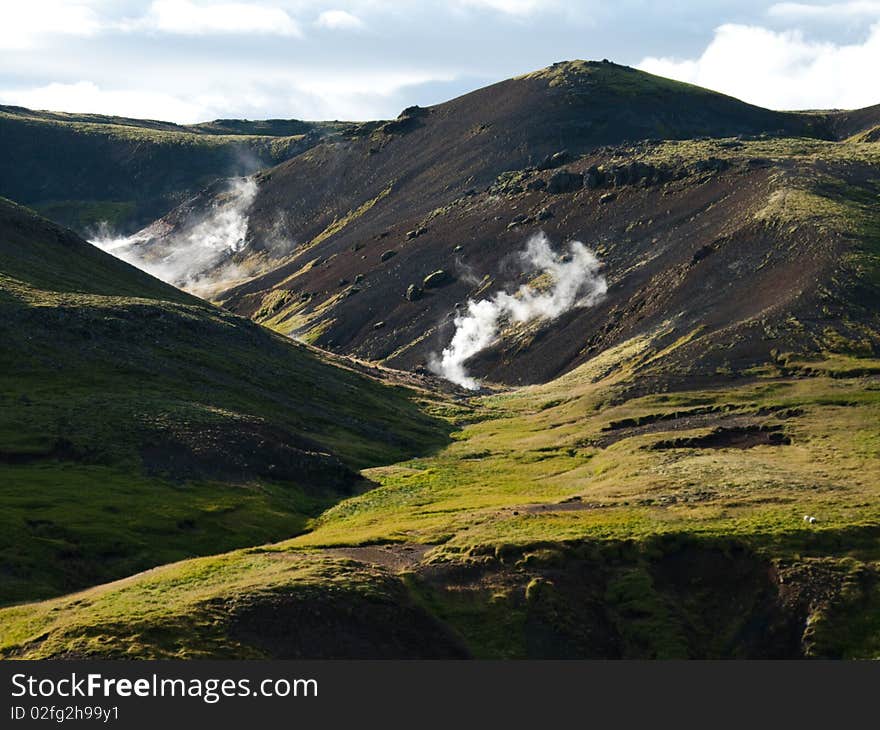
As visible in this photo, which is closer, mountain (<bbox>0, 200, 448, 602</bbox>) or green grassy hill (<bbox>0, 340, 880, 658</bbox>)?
green grassy hill (<bbox>0, 340, 880, 658</bbox>)

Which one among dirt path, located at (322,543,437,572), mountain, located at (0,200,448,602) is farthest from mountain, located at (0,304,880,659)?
mountain, located at (0,200,448,602)

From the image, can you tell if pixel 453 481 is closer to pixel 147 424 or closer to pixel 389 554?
pixel 147 424

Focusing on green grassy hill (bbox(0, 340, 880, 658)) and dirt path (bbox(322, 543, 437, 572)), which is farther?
dirt path (bbox(322, 543, 437, 572))

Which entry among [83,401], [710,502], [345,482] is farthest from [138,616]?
[83,401]

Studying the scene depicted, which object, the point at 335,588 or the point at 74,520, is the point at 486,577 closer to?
the point at 335,588

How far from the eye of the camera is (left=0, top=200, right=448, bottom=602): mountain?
84.9 m

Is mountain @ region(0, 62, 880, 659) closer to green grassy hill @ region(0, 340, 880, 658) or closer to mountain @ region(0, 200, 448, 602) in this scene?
green grassy hill @ region(0, 340, 880, 658)

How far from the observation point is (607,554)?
73.6m

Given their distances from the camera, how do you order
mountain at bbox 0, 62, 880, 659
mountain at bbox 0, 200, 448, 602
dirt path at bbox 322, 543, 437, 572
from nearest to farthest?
mountain at bbox 0, 62, 880, 659 → dirt path at bbox 322, 543, 437, 572 → mountain at bbox 0, 200, 448, 602

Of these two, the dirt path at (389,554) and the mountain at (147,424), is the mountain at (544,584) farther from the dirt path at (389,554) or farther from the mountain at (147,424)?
the mountain at (147,424)

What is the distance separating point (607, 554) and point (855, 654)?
639 inches

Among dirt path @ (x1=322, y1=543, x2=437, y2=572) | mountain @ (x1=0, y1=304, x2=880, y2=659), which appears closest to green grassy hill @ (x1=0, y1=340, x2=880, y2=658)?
mountain @ (x1=0, y1=304, x2=880, y2=659)

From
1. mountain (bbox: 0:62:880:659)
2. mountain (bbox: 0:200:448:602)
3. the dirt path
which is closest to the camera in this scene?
mountain (bbox: 0:62:880:659)

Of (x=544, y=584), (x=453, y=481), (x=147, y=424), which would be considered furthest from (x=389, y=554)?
(x=147, y=424)
